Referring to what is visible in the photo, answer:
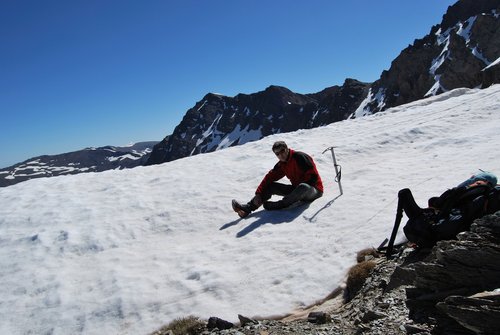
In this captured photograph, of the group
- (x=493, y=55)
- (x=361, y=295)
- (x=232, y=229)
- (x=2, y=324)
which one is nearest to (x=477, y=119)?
(x=232, y=229)

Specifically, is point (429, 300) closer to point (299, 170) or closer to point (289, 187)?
point (299, 170)

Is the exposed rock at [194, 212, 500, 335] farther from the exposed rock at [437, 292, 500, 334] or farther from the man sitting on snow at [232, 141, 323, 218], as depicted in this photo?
the man sitting on snow at [232, 141, 323, 218]

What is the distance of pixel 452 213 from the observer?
6305 mm

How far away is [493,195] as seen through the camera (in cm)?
592

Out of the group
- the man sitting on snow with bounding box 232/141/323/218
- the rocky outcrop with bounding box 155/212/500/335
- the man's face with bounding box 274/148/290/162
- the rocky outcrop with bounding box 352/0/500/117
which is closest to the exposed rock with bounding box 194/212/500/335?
the rocky outcrop with bounding box 155/212/500/335

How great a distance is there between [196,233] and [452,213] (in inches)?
254

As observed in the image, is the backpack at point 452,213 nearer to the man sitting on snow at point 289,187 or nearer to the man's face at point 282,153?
the man sitting on snow at point 289,187

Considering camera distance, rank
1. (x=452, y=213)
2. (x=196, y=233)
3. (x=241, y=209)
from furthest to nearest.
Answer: (x=241, y=209) < (x=196, y=233) < (x=452, y=213)

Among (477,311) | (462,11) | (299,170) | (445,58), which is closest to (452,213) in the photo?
(477,311)

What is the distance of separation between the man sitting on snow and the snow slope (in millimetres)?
328

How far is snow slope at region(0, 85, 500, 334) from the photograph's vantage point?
7383 mm

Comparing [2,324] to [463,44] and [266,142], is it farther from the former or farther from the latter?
[463,44]

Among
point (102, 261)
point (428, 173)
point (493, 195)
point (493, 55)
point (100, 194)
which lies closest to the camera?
point (493, 195)

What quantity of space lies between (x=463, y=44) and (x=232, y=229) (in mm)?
171571
